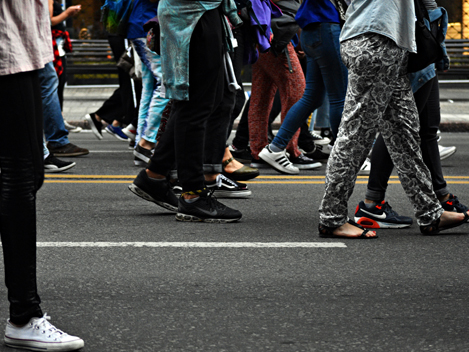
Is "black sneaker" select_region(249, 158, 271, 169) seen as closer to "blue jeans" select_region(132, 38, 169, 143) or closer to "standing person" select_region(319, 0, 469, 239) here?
"blue jeans" select_region(132, 38, 169, 143)

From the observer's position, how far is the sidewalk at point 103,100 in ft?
39.7

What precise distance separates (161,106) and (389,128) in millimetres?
3252

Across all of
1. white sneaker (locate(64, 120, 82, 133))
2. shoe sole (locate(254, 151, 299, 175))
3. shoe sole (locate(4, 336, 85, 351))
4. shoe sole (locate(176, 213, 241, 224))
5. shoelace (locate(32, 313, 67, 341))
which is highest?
shoelace (locate(32, 313, 67, 341))

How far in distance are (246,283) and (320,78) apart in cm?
376

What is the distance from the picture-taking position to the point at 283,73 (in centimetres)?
720

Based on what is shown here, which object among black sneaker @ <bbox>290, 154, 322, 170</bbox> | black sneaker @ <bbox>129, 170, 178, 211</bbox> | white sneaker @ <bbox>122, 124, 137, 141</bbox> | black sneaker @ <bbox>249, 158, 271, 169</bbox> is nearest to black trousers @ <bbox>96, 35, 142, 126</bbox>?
white sneaker @ <bbox>122, 124, 137, 141</bbox>

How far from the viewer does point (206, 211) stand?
485cm

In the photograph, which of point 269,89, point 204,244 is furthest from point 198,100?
point 269,89

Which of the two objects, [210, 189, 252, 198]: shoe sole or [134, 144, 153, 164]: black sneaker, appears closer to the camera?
[210, 189, 252, 198]: shoe sole

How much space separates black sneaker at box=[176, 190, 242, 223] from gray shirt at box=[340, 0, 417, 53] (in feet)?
4.13

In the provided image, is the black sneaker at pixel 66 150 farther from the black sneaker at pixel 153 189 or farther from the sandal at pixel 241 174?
the black sneaker at pixel 153 189

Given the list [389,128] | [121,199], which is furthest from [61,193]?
[389,128]

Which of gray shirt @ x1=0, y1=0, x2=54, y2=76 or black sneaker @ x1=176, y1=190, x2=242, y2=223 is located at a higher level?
gray shirt @ x1=0, y1=0, x2=54, y2=76

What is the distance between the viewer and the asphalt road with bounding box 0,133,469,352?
289cm
